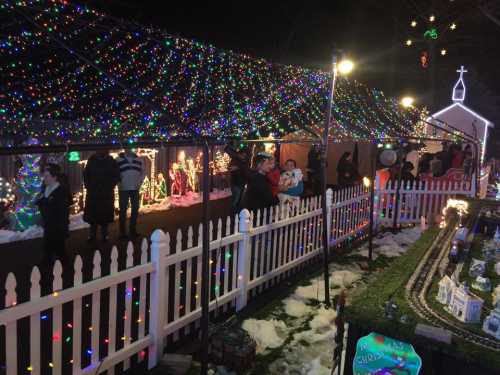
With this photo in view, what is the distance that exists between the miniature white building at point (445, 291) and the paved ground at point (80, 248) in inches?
182

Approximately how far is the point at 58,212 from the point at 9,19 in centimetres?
261

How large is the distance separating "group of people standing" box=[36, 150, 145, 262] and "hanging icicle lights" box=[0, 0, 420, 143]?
51 centimetres

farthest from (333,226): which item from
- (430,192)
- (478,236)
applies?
(430,192)

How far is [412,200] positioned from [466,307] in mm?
7711

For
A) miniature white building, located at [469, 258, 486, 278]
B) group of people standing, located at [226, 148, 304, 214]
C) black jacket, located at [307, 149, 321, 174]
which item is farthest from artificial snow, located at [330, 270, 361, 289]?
black jacket, located at [307, 149, 321, 174]

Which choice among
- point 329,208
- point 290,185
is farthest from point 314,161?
point 329,208

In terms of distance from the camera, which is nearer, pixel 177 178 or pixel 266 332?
pixel 266 332

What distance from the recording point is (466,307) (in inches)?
126

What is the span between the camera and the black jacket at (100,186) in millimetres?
7574

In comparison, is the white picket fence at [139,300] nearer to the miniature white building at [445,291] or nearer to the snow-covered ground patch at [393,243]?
the snow-covered ground patch at [393,243]

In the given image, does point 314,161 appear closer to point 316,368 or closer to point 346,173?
point 346,173

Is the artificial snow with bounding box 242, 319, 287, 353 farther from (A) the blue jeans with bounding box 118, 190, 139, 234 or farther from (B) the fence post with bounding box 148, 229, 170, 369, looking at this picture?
(A) the blue jeans with bounding box 118, 190, 139, 234

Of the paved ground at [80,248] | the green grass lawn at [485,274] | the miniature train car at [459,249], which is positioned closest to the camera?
the green grass lawn at [485,274]

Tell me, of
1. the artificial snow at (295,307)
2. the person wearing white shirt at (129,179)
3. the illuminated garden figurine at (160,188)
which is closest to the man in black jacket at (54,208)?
the person wearing white shirt at (129,179)
